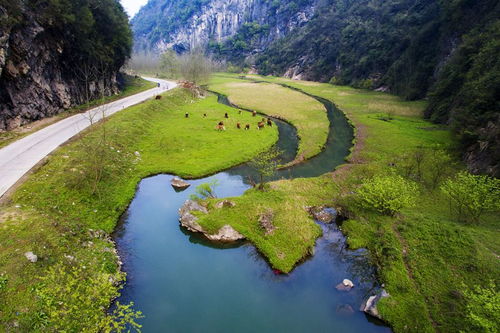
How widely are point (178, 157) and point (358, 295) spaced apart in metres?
29.6

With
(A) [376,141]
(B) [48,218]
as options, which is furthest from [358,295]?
(A) [376,141]

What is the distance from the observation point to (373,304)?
1700cm

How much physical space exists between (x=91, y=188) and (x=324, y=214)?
24.1 m

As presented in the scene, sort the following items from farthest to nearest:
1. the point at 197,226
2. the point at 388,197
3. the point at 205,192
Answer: the point at 205,192 → the point at 388,197 → the point at 197,226

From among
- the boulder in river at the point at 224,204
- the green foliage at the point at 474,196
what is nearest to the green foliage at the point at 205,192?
the boulder in river at the point at 224,204

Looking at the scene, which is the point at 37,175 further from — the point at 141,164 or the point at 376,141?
the point at 376,141

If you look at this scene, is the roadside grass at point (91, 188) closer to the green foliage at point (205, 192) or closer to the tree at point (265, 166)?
the tree at point (265, 166)

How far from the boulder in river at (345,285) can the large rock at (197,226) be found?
8764 mm

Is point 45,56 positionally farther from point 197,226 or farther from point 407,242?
point 407,242

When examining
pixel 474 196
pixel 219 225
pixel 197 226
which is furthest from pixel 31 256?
pixel 474 196

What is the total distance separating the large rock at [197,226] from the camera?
23500mm

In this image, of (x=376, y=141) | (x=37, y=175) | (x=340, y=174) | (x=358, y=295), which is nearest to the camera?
(x=358, y=295)

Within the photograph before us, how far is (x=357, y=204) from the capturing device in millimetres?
27062

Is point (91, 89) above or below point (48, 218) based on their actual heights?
above
